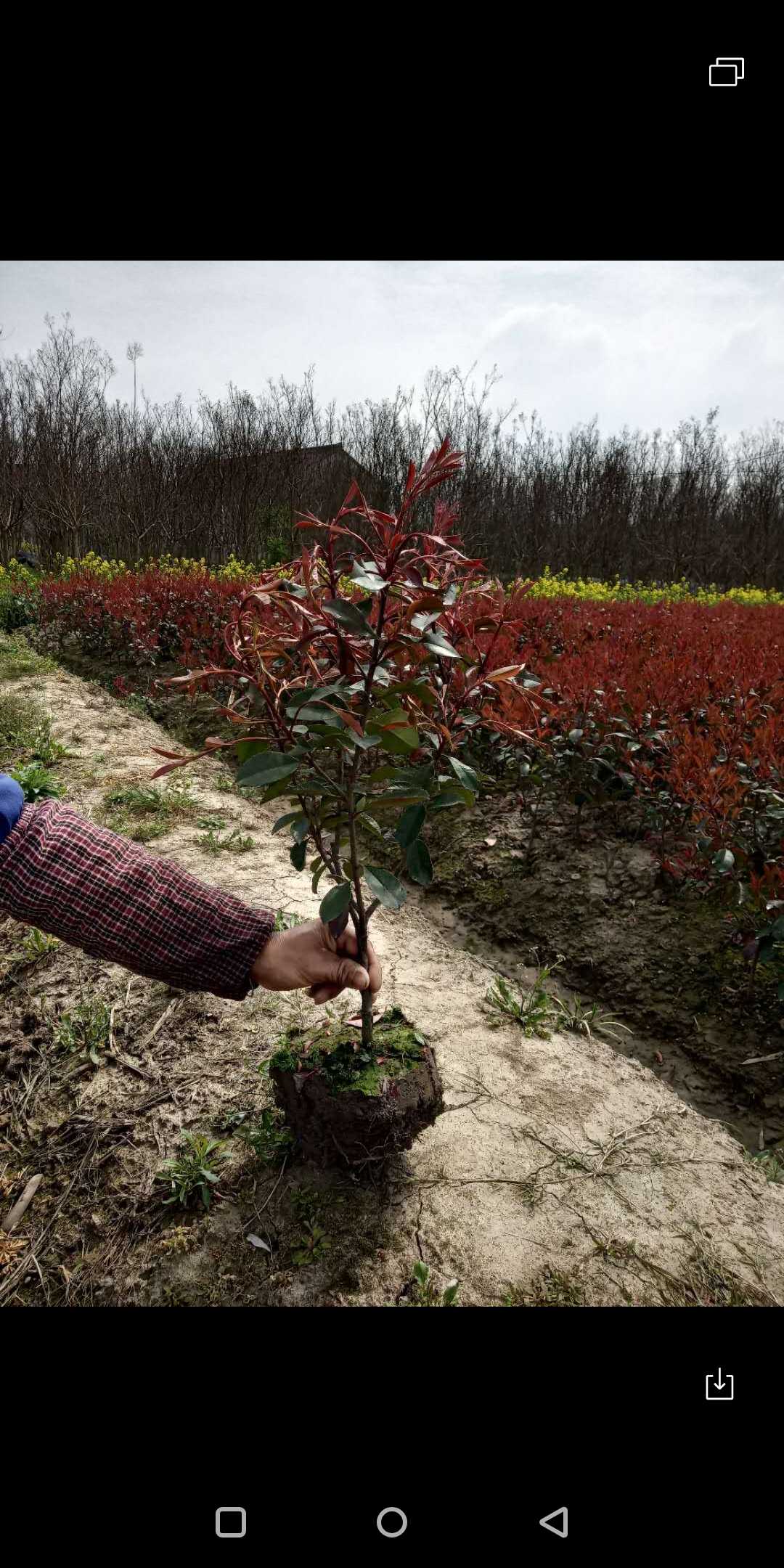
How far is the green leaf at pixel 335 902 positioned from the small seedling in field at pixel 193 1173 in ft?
2.61

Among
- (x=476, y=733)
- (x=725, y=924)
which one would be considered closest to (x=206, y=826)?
(x=476, y=733)

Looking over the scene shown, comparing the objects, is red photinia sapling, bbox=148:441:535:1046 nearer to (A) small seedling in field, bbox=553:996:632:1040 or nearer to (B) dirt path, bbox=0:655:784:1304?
(B) dirt path, bbox=0:655:784:1304

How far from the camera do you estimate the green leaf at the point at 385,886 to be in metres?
1.33

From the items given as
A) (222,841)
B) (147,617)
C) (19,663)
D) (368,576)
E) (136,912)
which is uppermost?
(368,576)

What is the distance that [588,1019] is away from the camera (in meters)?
2.56

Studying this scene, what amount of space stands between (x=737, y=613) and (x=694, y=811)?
19.0ft

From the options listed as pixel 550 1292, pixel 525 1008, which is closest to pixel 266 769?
pixel 550 1292

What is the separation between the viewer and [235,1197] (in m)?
1.67

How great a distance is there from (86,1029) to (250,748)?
1.29 metres

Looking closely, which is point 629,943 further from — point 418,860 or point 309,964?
point 309,964

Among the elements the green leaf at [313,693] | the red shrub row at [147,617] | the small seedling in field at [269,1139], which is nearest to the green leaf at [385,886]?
the green leaf at [313,693]

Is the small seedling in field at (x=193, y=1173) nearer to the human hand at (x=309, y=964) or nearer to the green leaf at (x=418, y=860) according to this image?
the human hand at (x=309, y=964)

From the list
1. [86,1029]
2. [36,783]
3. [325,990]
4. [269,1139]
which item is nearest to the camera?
[325,990]
